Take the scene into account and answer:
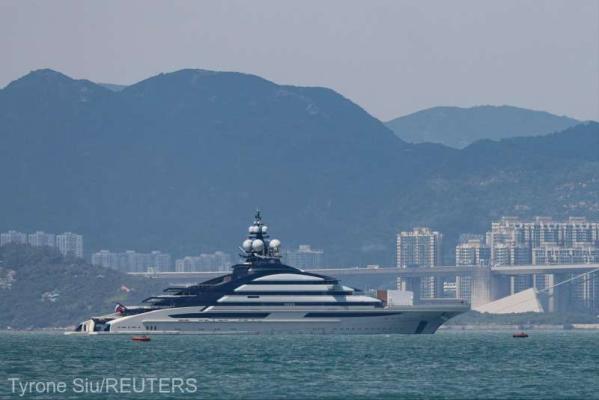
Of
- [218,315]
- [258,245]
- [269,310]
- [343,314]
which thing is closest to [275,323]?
[269,310]

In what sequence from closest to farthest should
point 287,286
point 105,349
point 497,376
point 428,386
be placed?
point 428,386 → point 497,376 → point 105,349 → point 287,286

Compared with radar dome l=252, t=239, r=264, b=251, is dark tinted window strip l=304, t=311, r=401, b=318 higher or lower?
lower

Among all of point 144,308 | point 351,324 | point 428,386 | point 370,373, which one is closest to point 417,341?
point 351,324

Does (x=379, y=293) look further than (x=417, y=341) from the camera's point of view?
Yes

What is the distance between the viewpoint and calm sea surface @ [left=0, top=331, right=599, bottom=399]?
338ft

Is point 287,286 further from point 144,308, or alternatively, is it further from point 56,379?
point 56,379

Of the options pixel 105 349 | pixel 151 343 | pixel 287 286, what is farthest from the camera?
pixel 287 286

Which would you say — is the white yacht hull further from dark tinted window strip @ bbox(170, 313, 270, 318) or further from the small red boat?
the small red boat

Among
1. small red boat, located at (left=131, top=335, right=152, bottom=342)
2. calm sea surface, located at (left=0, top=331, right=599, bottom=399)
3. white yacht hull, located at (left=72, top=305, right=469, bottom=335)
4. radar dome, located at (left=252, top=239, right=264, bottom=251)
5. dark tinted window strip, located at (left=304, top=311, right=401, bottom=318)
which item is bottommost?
calm sea surface, located at (left=0, top=331, right=599, bottom=399)

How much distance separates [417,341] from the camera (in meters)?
167

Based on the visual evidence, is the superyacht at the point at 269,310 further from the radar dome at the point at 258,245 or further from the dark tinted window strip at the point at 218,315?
the radar dome at the point at 258,245

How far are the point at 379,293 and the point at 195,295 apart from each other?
16673mm

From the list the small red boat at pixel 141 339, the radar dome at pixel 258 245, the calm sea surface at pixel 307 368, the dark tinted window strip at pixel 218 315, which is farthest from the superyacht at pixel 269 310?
the small red boat at pixel 141 339

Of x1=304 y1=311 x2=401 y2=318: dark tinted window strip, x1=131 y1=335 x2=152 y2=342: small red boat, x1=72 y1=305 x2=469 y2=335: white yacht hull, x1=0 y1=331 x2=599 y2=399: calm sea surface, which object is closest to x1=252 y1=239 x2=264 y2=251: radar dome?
x1=72 y1=305 x2=469 y2=335: white yacht hull
